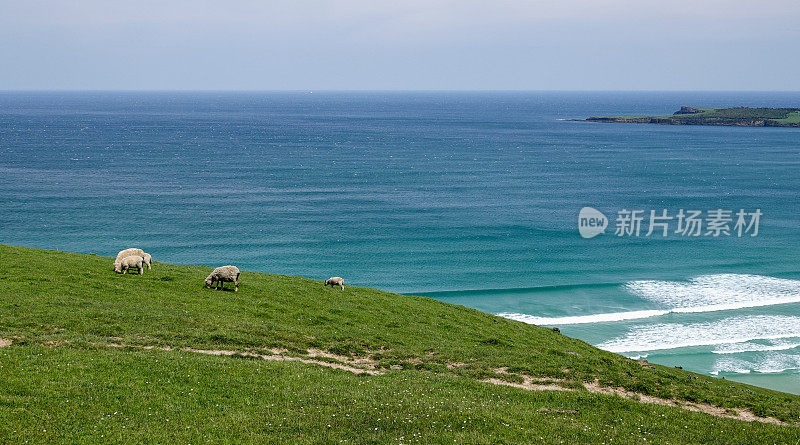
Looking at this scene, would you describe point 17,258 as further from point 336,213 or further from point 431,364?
point 336,213

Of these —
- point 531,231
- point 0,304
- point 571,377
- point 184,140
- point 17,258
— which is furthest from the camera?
point 184,140

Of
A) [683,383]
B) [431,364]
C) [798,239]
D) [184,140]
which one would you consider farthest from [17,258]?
[184,140]

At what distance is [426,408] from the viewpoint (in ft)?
60.6

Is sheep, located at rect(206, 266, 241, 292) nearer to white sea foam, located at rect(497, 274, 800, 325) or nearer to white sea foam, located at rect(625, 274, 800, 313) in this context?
white sea foam, located at rect(497, 274, 800, 325)

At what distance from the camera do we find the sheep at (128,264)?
113 feet

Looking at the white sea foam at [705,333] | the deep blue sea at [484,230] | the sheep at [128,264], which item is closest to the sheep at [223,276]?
the sheep at [128,264]

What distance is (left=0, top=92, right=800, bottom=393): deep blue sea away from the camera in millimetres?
54875

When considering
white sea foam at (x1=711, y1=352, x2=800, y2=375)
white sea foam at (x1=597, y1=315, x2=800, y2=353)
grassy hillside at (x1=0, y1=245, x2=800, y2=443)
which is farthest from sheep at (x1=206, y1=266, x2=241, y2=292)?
white sea foam at (x1=711, y1=352, x2=800, y2=375)

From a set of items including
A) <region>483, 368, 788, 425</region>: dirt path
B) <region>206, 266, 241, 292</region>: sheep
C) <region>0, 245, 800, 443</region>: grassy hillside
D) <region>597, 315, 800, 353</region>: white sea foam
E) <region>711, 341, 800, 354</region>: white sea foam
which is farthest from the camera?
<region>597, 315, 800, 353</region>: white sea foam

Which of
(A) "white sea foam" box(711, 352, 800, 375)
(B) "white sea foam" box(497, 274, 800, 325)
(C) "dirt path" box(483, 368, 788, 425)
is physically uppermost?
(C) "dirt path" box(483, 368, 788, 425)

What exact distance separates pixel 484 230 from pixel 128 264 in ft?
190

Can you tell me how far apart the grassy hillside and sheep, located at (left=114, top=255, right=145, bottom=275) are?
0.62 meters

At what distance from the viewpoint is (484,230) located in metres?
84.7

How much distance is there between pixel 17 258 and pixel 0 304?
10259 mm
